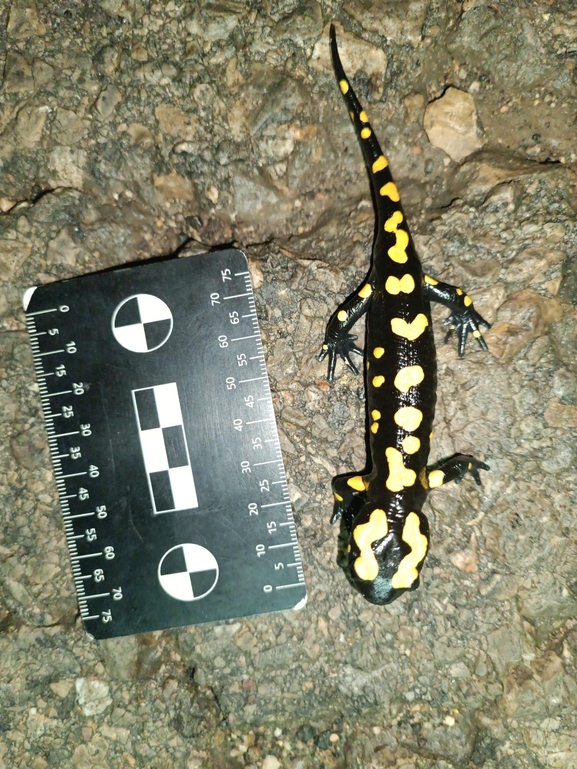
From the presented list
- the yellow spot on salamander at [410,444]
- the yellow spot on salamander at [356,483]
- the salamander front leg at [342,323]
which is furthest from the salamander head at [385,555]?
the salamander front leg at [342,323]

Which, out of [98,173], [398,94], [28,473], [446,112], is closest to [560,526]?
[446,112]

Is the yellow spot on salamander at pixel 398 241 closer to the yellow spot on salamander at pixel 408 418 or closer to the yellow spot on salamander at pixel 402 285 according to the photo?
the yellow spot on salamander at pixel 402 285

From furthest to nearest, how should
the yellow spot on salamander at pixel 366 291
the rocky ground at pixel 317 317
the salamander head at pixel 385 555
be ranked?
the yellow spot on salamander at pixel 366 291
the rocky ground at pixel 317 317
the salamander head at pixel 385 555

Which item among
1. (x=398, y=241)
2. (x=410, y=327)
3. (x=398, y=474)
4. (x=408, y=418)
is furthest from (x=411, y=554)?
(x=398, y=241)

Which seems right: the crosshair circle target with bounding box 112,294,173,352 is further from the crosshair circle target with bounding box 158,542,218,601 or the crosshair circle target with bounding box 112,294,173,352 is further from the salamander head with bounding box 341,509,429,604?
the salamander head with bounding box 341,509,429,604

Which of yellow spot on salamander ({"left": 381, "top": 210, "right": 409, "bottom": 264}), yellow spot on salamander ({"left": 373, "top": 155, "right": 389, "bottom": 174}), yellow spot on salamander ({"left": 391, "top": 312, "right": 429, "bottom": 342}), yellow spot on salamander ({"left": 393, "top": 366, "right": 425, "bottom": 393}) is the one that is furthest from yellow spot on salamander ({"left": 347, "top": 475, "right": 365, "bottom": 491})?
yellow spot on salamander ({"left": 373, "top": 155, "right": 389, "bottom": 174})

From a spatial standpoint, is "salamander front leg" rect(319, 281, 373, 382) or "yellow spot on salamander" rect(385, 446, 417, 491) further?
"salamander front leg" rect(319, 281, 373, 382)
